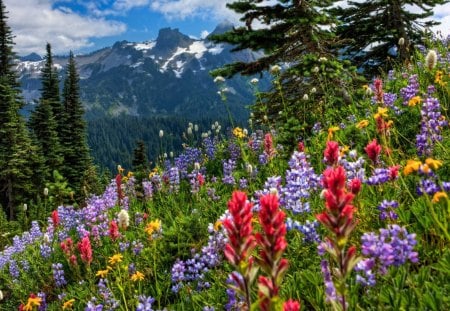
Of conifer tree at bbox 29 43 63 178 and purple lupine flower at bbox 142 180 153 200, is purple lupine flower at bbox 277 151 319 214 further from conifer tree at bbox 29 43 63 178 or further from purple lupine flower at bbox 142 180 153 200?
conifer tree at bbox 29 43 63 178

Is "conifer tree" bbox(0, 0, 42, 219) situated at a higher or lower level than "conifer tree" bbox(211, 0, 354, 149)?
lower

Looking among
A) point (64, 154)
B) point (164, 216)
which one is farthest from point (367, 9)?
point (64, 154)

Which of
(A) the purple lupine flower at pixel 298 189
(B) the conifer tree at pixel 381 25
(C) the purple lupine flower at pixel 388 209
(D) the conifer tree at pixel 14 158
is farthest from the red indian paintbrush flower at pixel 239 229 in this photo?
(D) the conifer tree at pixel 14 158

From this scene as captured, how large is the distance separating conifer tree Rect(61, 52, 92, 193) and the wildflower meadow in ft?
160

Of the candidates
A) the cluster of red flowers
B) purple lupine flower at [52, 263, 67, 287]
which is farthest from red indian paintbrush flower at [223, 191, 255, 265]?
purple lupine flower at [52, 263, 67, 287]

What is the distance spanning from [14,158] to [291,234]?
44.9 metres

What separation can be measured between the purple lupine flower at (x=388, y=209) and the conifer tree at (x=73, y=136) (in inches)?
2098

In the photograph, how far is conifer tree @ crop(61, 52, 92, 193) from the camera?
5606 cm

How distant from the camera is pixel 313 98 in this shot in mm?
10391

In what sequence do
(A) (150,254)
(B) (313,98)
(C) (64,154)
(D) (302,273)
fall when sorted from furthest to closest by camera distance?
1. (C) (64,154)
2. (B) (313,98)
3. (A) (150,254)
4. (D) (302,273)

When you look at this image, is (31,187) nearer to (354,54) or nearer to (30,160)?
(30,160)

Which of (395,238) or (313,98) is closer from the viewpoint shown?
(395,238)

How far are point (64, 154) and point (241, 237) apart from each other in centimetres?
5917

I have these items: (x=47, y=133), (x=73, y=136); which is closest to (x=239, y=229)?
(x=47, y=133)
